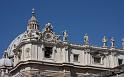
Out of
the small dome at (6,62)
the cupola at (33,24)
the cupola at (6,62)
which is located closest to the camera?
the cupola at (33,24)

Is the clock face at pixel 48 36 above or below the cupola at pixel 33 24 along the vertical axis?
below

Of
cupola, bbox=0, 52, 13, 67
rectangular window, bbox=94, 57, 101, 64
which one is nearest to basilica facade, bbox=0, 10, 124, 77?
rectangular window, bbox=94, 57, 101, 64

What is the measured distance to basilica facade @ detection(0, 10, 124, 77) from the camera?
78.5m

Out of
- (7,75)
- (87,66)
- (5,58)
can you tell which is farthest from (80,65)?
(5,58)

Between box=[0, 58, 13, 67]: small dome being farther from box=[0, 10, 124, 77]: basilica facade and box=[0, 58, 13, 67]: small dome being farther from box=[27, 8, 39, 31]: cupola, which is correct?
box=[27, 8, 39, 31]: cupola

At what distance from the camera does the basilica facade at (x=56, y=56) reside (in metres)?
78.5

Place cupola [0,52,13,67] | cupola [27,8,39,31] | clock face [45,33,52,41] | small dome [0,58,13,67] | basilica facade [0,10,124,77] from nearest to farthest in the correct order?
basilica facade [0,10,124,77] → clock face [45,33,52,41] → cupola [27,8,39,31] → cupola [0,52,13,67] → small dome [0,58,13,67]

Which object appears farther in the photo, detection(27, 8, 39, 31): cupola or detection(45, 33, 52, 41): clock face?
detection(27, 8, 39, 31): cupola

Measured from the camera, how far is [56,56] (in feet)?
266

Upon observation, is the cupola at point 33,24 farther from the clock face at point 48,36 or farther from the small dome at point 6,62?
the small dome at point 6,62

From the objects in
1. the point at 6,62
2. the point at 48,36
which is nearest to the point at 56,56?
the point at 48,36

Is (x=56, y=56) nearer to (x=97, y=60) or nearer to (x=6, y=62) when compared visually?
(x=97, y=60)

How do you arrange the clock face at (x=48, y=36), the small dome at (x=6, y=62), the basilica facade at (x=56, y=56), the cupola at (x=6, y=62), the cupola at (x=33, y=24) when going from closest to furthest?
the basilica facade at (x=56, y=56)
the clock face at (x=48, y=36)
the cupola at (x=33, y=24)
the cupola at (x=6, y=62)
the small dome at (x=6, y=62)

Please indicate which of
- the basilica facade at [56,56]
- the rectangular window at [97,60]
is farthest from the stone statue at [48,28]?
the rectangular window at [97,60]
